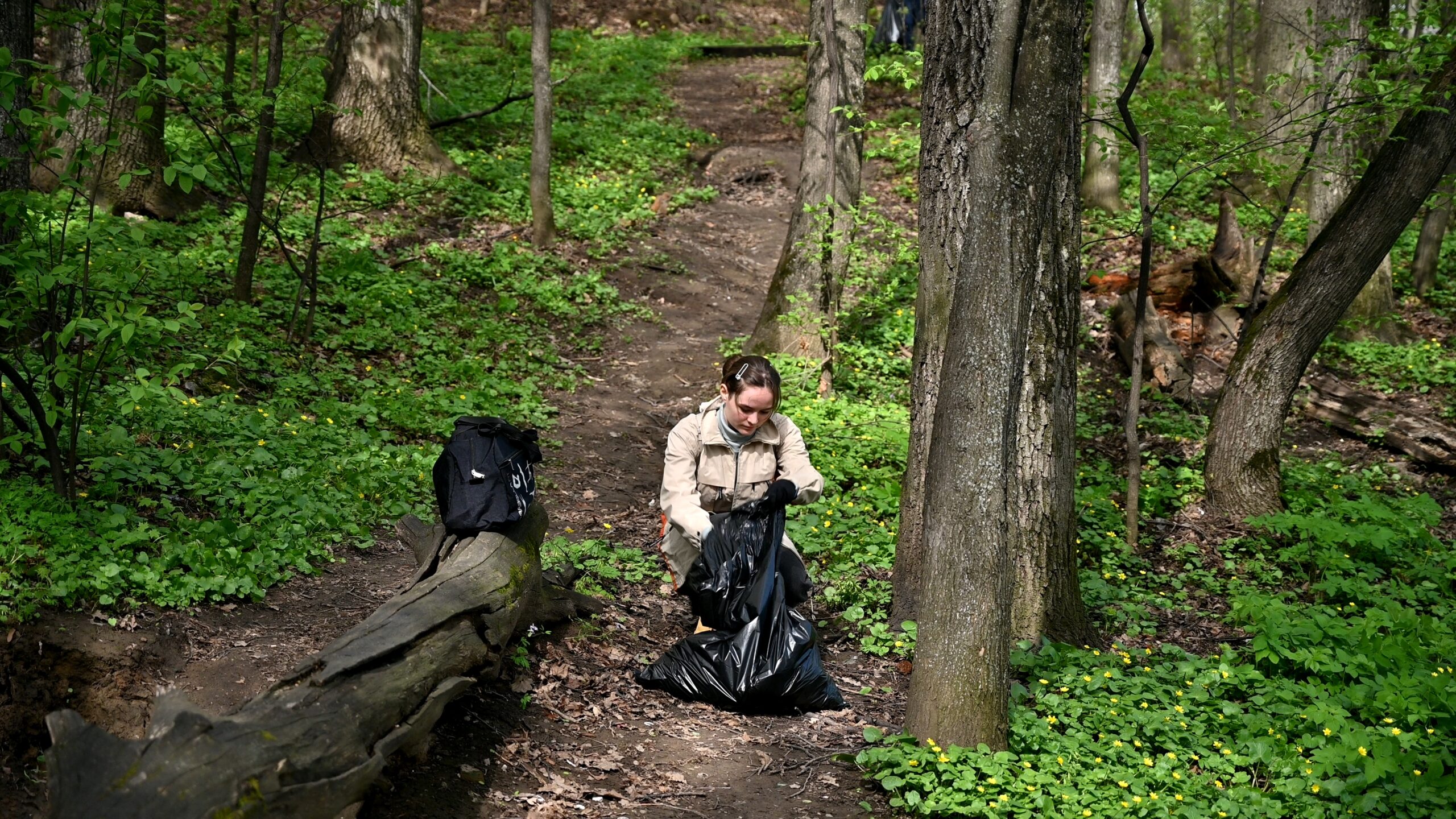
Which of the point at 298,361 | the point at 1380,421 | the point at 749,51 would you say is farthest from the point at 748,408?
the point at 749,51

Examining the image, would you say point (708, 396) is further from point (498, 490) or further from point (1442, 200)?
point (1442, 200)

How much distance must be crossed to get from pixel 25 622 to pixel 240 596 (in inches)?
34.6

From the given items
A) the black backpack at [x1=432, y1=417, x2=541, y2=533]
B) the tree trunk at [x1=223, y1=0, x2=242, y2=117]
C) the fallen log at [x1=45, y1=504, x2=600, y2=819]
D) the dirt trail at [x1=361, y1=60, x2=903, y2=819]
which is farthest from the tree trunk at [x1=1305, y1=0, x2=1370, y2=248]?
the tree trunk at [x1=223, y1=0, x2=242, y2=117]

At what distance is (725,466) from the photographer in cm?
488

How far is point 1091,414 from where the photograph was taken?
357 inches

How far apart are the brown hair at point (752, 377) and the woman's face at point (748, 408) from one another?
0.06 feet

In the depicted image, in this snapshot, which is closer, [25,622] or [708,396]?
[25,622]

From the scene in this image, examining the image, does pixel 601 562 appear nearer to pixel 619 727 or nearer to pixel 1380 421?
pixel 619 727

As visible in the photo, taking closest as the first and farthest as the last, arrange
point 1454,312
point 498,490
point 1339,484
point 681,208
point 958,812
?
1. point 958,812
2. point 498,490
3. point 1339,484
4. point 1454,312
5. point 681,208

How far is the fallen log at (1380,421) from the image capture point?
332 inches

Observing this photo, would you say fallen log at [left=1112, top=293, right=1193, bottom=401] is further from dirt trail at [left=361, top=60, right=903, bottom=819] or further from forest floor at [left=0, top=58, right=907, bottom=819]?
forest floor at [left=0, top=58, right=907, bottom=819]

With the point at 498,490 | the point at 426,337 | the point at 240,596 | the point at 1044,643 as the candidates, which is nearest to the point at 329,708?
the point at 498,490

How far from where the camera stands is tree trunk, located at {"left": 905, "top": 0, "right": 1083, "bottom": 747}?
388 cm

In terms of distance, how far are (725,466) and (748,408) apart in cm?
38
